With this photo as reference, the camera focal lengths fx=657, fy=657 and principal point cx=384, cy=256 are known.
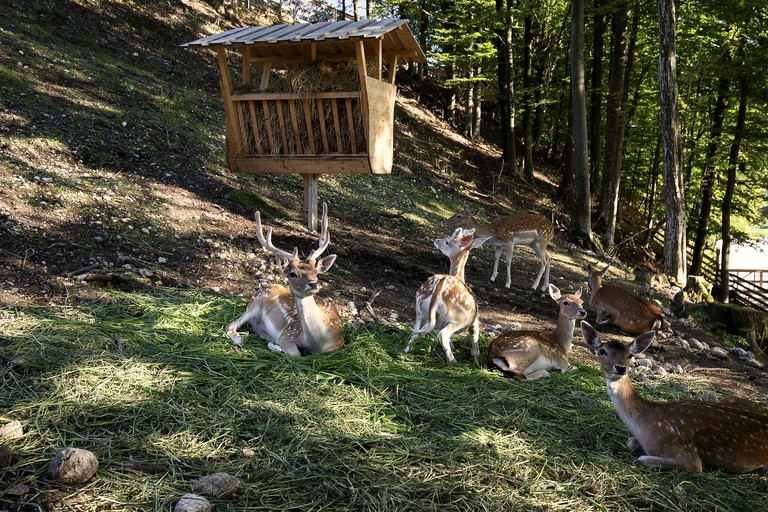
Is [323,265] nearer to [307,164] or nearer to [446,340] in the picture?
[446,340]

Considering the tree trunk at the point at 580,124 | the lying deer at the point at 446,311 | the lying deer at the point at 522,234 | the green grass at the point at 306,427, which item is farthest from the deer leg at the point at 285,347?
the tree trunk at the point at 580,124

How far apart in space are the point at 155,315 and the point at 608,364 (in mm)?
3807

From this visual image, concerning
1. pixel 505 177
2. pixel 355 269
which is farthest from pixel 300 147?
pixel 505 177

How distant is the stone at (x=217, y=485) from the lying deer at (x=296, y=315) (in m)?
2.22

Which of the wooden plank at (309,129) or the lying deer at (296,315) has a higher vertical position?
the wooden plank at (309,129)

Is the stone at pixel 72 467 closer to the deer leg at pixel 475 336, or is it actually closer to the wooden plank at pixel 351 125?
the deer leg at pixel 475 336

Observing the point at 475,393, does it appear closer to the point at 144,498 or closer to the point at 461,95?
the point at 144,498

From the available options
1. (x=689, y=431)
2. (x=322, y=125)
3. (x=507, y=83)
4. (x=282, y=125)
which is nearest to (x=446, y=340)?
(x=689, y=431)

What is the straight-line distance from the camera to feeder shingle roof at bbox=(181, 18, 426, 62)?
7961mm

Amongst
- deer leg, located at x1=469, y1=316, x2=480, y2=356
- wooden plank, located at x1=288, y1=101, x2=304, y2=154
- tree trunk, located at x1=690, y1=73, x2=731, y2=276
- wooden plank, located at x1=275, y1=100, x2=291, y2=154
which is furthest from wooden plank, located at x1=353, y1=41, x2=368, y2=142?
tree trunk, located at x1=690, y1=73, x2=731, y2=276

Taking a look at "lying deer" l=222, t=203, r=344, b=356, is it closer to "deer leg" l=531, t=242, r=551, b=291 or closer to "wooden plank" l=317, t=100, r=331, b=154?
"wooden plank" l=317, t=100, r=331, b=154

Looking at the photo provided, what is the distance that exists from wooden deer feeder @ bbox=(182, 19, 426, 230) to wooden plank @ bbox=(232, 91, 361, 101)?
13 mm

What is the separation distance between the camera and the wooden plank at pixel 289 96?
27.2ft

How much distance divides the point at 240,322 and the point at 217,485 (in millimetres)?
2769
